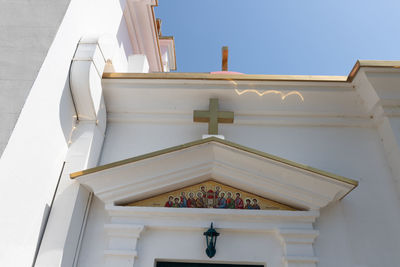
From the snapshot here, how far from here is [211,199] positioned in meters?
3.36

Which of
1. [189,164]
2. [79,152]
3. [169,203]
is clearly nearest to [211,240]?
[169,203]

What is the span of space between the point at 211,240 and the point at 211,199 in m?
0.44

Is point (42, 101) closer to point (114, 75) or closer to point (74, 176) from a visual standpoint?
point (74, 176)

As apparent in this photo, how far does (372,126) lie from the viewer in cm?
383

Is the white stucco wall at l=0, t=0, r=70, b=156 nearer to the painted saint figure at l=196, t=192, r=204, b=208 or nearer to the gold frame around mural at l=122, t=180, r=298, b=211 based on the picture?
the gold frame around mural at l=122, t=180, r=298, b=211

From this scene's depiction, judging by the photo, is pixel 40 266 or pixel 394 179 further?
pixel 394 179

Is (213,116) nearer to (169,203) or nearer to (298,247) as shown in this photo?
(169,203)

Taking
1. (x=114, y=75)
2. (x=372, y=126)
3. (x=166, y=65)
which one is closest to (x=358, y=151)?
(x=372, y=126)

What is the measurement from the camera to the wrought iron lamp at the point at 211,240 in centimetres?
303

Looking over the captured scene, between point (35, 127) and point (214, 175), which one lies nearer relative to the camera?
point (35, 127)

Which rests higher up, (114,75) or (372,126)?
(114,75)

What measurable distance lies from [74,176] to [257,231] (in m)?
1.78

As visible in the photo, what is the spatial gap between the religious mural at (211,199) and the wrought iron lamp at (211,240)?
288mm

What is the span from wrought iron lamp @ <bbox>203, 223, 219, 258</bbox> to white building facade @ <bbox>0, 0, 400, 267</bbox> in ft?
0.22
